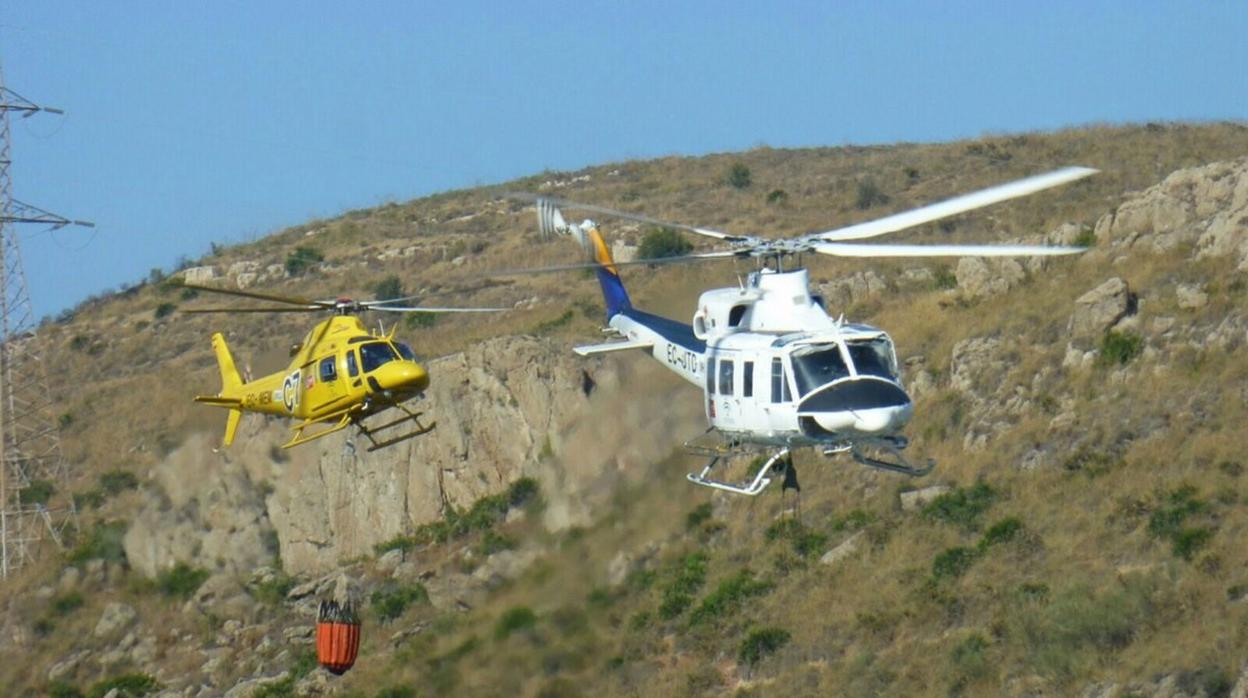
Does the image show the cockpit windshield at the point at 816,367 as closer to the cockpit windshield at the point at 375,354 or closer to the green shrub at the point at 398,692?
the cockpit windshield at the point at 375,354

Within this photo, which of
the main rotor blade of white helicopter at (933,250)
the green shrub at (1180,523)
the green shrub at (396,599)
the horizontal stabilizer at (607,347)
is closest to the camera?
the main rotor blade of white helicopter at (933,250)

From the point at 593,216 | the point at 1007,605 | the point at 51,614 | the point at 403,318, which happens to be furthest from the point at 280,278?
the point at 1007,605

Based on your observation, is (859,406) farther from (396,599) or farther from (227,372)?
(396,599)

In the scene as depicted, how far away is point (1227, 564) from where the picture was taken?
3662 centimetres

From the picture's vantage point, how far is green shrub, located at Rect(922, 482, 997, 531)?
134ft

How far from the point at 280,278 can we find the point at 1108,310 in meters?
42.6

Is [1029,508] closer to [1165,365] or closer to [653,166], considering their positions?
[1165,365]

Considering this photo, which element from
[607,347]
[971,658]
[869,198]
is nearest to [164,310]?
[869,198]

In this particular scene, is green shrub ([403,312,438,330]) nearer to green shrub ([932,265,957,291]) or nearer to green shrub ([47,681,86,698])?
green shrub ([932,265,957,291])

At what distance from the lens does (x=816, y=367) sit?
1096 inches

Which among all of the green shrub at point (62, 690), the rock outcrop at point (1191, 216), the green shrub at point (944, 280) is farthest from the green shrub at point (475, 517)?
the rock outcrop at point (1191, 216)

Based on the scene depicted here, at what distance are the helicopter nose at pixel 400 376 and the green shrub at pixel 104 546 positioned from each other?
827 inches

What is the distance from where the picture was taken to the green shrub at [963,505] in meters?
40.9

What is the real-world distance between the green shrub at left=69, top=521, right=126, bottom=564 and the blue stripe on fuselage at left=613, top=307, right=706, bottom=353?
21997mm
